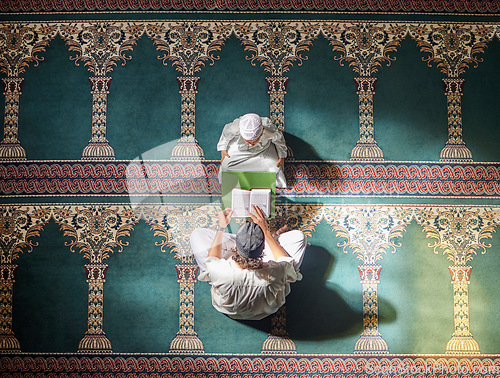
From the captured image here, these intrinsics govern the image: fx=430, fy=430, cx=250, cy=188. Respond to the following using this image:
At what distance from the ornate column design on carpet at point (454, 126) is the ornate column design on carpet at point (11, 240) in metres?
3.38

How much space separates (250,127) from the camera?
3.13 meters

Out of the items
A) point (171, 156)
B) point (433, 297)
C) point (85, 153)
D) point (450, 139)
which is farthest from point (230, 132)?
point (433, 297)

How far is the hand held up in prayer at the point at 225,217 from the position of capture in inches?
134

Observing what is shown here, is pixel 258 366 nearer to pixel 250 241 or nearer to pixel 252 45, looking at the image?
pixel 250 241

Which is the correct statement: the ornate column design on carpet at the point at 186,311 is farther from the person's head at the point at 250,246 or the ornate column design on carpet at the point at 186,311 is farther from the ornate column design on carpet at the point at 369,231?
the ornate column design on carpet at the point at 369,231

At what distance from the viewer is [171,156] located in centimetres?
359

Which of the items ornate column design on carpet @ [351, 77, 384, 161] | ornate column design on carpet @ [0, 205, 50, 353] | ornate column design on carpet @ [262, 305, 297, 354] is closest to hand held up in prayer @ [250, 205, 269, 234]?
ornate column design on carpet @ [262, 305, 297, 354]

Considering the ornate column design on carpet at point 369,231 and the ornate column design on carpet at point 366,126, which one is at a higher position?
the ornate column design on carpet at point 366,126

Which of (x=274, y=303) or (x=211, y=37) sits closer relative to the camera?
(x=274, y=303)

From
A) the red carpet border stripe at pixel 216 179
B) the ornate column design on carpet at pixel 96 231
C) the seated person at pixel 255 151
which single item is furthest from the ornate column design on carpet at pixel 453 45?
the ornate column design on carpet at pixel 96 231

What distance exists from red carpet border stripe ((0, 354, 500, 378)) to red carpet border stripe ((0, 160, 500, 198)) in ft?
4.35

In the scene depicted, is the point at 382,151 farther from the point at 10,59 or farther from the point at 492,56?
the point at 10,59

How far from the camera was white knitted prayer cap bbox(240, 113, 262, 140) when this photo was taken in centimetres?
313

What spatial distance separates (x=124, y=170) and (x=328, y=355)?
2.25 metres
